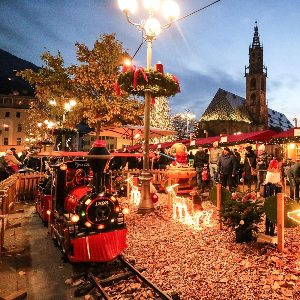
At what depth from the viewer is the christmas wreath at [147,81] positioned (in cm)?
723

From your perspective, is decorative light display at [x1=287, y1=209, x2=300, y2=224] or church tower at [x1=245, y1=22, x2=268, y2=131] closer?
decorative light display at [x1=287, y1=209, x2=300, y2=224]

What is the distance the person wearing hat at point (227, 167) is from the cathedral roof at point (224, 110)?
57.1 m

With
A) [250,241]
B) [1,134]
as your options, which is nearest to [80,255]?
[250,241]

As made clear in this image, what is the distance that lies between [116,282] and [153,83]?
5.48 metres

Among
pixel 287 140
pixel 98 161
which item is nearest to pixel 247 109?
pixel 287 140

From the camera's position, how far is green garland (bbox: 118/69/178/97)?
7.39 m

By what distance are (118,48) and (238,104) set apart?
61830 mm

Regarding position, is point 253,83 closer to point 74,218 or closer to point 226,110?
point 226,110

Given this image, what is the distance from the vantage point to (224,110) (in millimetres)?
66062

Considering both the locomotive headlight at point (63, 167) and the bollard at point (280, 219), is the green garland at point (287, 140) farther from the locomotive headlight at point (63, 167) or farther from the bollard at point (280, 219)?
the locomotive headlight at point (63, 167)

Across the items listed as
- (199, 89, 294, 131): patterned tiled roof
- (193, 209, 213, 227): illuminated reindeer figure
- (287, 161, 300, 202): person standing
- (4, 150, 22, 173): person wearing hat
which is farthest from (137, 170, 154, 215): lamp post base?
(199, 89, 294, 131): patterned tiled roof

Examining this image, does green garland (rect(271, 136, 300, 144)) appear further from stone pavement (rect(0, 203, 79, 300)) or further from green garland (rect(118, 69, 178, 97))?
stone pavement (rect(0, 203, 79, 300))

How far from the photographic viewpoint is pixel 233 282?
3.79 m

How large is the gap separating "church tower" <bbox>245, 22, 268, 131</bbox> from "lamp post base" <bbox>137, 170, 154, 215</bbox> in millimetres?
70403
